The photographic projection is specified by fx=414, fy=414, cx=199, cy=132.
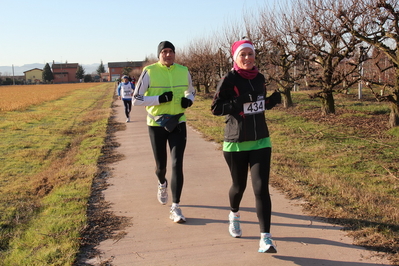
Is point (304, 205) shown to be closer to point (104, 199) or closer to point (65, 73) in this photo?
point (104, 199)

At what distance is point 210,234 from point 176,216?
0.54 metres

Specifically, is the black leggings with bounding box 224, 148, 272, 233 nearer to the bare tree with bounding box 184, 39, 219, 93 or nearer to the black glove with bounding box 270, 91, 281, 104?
the black glove with bounding box 270, 91, 281, 104

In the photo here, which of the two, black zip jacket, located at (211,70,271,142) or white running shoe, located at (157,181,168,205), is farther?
white running shoe, located at (157,181,168,205)

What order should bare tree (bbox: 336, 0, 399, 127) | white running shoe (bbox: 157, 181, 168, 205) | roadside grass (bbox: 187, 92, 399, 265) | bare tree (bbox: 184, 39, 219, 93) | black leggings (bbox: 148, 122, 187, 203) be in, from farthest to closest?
1. bare tree (bbox: 184, 39, 219, 93)
2. bare tree (bbox: 336, 0, 399, 127)
3. white running shoe (bbox: 157, 181, 168, 205)
4. black leggings (bbox: 148, 122, 187, 203)
5. roadside grass (bbox: 187, 92, 399, 265)

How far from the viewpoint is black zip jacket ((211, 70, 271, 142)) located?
3.96 m

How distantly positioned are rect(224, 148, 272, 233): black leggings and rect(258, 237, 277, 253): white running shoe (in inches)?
3.7

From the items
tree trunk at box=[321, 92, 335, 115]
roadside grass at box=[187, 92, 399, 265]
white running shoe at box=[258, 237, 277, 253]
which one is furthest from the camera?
tree trunk at box=[321, 92, 335, 115]

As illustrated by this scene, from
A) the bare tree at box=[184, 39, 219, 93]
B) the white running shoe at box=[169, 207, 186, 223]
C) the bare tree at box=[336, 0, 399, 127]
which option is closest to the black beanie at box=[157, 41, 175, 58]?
the white running shoe at box=[169, 207, 186, 223]

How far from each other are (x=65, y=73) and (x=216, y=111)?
16255cm

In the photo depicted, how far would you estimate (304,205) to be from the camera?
5.07 m

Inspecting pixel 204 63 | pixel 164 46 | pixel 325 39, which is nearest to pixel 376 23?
pixel 325 39

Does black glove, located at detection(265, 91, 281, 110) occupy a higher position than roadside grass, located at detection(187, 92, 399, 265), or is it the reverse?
black glove, located at detection(265, 91, 281, 110)

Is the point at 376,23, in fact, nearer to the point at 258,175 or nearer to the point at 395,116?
the point at 395,116

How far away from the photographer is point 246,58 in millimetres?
3961
